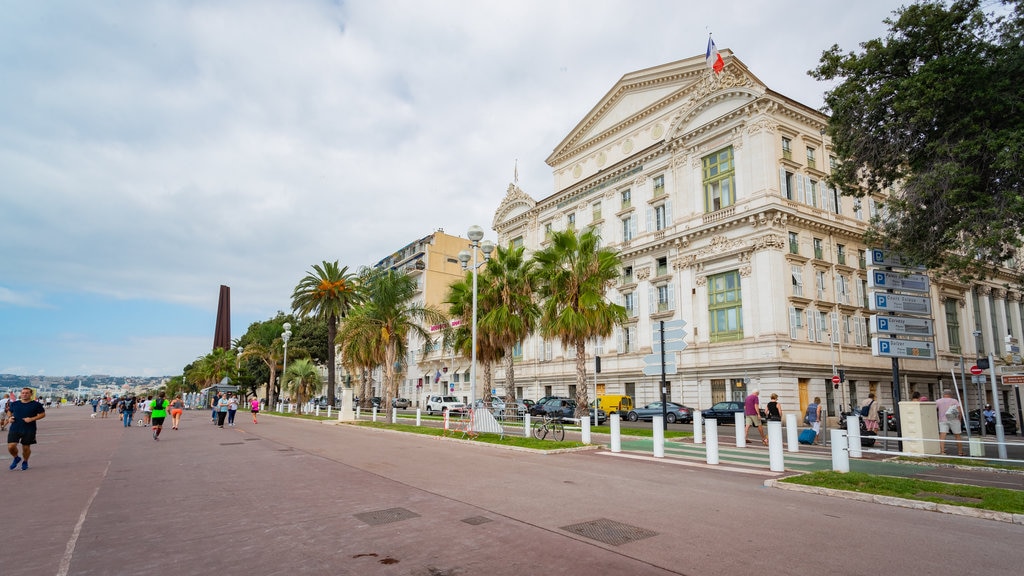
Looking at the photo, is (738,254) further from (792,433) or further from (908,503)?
(908,503)

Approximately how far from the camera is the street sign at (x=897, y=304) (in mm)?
14617

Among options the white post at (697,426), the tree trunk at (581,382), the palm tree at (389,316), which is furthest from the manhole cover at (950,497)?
the palm tree at (389,316)

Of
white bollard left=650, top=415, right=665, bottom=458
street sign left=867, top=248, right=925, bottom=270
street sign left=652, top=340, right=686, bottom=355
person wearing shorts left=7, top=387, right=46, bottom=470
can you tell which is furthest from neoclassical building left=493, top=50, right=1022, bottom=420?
person wearing shorts left=7, top=387, right=46, bottom=470

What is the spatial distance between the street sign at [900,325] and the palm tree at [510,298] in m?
16.0

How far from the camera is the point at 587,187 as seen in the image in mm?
48500

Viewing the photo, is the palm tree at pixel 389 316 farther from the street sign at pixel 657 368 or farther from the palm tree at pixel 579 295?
the street sign at pixel 657 368

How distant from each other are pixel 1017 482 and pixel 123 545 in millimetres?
13971

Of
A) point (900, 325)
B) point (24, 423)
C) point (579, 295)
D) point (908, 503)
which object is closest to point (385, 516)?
point (908, 503)

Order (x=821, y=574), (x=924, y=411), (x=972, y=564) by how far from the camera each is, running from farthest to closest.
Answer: (x=924, y=411), (x=972, y=564), (x=821, y=574)

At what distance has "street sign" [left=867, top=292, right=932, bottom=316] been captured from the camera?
14.6 metres

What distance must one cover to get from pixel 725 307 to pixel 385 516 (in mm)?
33016

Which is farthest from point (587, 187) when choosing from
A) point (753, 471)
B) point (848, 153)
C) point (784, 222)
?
point (753, 471)

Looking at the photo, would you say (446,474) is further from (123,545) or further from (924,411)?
(924,411)

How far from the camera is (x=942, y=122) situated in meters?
15.6
